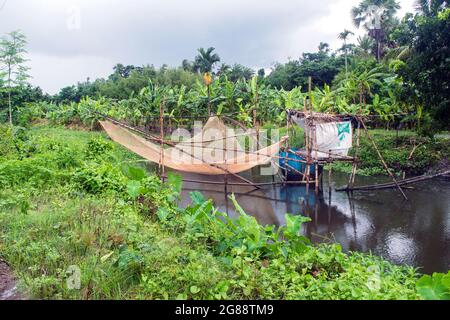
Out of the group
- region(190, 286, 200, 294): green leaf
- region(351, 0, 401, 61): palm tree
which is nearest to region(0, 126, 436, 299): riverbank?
region(190, 286, 200, 294): green leaf

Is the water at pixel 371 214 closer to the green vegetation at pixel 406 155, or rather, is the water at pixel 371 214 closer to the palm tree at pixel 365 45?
the green vegetation at pixel 406 155

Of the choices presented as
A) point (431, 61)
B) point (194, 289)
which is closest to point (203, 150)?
point (431, 61)

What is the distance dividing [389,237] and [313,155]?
271 cm

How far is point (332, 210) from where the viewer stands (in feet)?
21.2

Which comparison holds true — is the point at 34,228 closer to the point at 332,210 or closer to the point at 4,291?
the point at 4,291

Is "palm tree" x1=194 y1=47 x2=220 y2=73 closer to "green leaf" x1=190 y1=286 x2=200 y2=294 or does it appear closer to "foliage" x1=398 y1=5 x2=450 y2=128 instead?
"foliage" x1=398 y1=5 x2=450 y2=128

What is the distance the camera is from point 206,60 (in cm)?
2231

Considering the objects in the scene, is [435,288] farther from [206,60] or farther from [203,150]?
[206,60]

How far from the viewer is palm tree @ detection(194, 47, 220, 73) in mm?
22134

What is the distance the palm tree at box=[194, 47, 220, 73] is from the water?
15313mm

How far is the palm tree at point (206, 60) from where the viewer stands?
22.1m

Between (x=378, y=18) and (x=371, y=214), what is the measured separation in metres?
16.7
